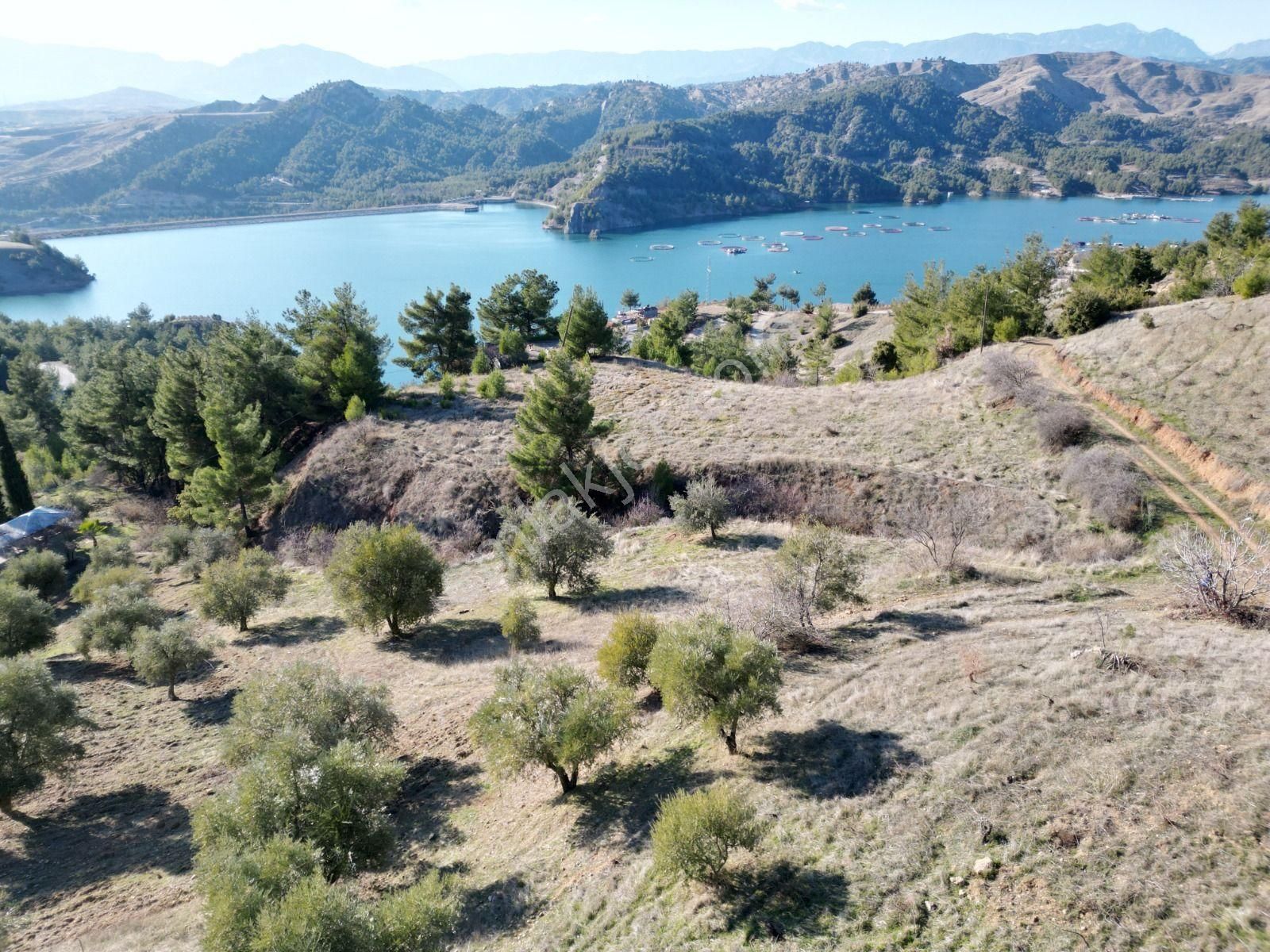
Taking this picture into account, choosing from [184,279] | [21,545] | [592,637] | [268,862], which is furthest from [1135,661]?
[184,279]

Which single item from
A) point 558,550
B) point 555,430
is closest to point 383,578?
point 558,550

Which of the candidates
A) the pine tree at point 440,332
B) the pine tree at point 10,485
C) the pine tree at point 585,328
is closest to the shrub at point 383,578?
the pine tree at point 585,328

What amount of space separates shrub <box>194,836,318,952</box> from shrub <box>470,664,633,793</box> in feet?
12.1

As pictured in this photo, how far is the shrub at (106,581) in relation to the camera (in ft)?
94.9

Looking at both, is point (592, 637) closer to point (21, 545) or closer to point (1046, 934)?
point (1046, 934)

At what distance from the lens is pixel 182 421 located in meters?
41.8

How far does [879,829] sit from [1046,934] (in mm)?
2643

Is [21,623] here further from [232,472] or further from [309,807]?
[309,807]

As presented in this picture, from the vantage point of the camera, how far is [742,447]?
3334 centimetres

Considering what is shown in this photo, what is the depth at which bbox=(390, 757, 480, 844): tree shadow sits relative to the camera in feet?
46.7

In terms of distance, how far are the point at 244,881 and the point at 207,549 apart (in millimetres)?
26732

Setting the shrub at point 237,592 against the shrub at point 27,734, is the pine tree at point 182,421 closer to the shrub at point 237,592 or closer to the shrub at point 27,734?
the shrub at point 237,592

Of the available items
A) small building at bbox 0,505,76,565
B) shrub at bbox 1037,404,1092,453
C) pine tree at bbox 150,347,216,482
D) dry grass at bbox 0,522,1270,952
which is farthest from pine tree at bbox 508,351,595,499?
small building at bbox 0,505,76,565

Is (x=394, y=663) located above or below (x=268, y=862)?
below
